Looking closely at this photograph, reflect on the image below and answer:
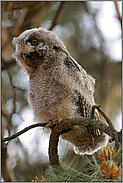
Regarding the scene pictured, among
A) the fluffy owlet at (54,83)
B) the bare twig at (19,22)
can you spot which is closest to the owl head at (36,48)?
the fluffy owlet at (54,83)

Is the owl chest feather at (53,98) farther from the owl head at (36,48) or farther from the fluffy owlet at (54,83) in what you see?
the owl head at (36,48)

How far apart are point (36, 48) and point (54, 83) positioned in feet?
1.15

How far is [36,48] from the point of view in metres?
1.87

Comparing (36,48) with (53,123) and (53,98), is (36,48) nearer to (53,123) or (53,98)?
(53,98)

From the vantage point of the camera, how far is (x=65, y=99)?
1813 millimetres

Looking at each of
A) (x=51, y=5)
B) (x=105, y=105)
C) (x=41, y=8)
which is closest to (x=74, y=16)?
(x=51, y=5)

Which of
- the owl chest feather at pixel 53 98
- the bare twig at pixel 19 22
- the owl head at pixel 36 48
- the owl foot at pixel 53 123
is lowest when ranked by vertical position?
the owl foot at pixel 53 123

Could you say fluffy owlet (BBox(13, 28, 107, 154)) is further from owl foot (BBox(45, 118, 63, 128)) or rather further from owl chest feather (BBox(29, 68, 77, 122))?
owl foot (BBox(45, 118, 63, 128))

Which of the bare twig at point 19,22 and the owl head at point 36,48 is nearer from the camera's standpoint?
the owl head at point 36,48

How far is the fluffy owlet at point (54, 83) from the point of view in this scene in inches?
71.7

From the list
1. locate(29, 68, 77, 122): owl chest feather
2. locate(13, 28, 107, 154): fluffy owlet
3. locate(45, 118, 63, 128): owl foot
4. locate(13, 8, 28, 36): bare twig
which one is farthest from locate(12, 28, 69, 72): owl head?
locate(13, 8, 28, 36): bare twig

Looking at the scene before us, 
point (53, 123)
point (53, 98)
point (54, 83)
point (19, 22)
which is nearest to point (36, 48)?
point (54, 83)

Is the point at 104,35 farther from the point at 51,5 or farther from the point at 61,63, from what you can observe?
the point at 61,63

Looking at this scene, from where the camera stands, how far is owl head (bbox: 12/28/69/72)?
→ 1.88 metres
